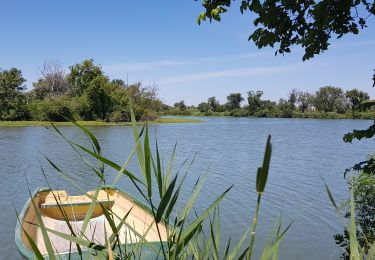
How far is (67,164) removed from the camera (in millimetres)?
18562

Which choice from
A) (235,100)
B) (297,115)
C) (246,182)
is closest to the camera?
(246,182)

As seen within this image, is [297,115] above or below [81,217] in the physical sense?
above

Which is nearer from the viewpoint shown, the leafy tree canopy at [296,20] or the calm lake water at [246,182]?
the leafy tree canopy at [296,20]

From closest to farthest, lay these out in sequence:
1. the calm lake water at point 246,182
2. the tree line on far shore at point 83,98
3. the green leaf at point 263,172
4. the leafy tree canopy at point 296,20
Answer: the green leaf at point 263,172, the leafy tree canopy at point 296,20, the calm lake water at point 246,182, the tree line on far shore at point 83,98

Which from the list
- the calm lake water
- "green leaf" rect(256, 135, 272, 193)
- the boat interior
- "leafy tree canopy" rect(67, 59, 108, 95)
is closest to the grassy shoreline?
"leafy tree canopy" rect(67, 59, 108, 95)

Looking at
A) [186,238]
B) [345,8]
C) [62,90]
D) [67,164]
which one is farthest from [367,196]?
[62,90]

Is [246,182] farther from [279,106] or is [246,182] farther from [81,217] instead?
[279,106]

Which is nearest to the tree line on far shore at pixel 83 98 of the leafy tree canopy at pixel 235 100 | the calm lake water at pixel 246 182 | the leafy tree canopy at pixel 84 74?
the leafy tree canopy at pixel 84 74

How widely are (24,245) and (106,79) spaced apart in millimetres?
50960

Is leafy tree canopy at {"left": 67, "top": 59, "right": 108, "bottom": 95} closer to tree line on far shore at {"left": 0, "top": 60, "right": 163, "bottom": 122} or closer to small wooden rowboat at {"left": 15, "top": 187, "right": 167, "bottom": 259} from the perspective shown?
tree line on far shore at {"left": 0, "top": 60, "right": 163, "bottom": 122}

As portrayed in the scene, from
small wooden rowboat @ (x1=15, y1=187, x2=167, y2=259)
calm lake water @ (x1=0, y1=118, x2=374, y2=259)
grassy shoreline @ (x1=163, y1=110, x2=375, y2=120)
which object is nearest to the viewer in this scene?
small wooden rowboat @ (x1=15, y1=187, x2=167, y2=259)

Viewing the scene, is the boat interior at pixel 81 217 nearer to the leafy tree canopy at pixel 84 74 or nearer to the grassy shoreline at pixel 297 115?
the leafy tree canopy at pixel 84 74

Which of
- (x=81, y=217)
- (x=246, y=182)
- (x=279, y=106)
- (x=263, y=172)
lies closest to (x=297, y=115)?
(x=279, y=106)

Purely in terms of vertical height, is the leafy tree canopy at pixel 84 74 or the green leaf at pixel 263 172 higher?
the leafy tree canopy at pixel 84 74
